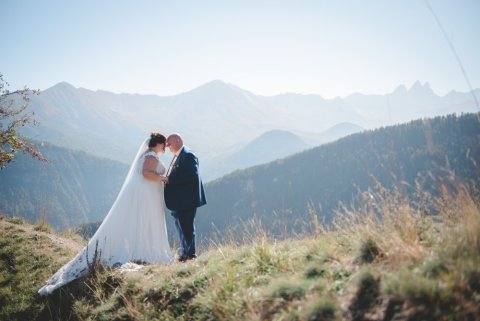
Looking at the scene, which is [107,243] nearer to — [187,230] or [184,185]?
[187,230]

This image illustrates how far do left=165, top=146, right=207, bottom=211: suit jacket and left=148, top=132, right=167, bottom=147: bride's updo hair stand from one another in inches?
32.4

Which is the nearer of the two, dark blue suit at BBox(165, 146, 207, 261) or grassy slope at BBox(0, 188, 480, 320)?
grassy slope at BBox(0, 188, 480, 320)

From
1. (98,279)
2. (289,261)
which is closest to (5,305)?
(98,279)

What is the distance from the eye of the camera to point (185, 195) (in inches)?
303

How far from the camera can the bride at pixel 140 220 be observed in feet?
25.5

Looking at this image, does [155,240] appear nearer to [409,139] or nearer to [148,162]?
[148,162]

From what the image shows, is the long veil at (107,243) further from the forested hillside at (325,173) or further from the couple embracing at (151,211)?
the forested hillside at (325,173)

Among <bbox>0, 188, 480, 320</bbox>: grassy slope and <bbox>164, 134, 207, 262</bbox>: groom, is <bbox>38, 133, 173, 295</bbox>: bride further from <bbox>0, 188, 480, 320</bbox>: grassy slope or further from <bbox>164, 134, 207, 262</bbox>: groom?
<bbox>0, 188, 480, 320</bbox>: grassy slope

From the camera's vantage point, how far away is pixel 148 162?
8133mm

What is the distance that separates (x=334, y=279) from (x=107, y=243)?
19.2 ft

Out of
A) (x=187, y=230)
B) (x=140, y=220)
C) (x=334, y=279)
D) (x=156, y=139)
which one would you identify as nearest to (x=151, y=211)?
(x=140, y=220)

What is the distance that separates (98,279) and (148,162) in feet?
9.53

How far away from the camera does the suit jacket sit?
7664 millimetres

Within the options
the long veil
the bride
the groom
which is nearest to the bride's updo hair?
the bride
